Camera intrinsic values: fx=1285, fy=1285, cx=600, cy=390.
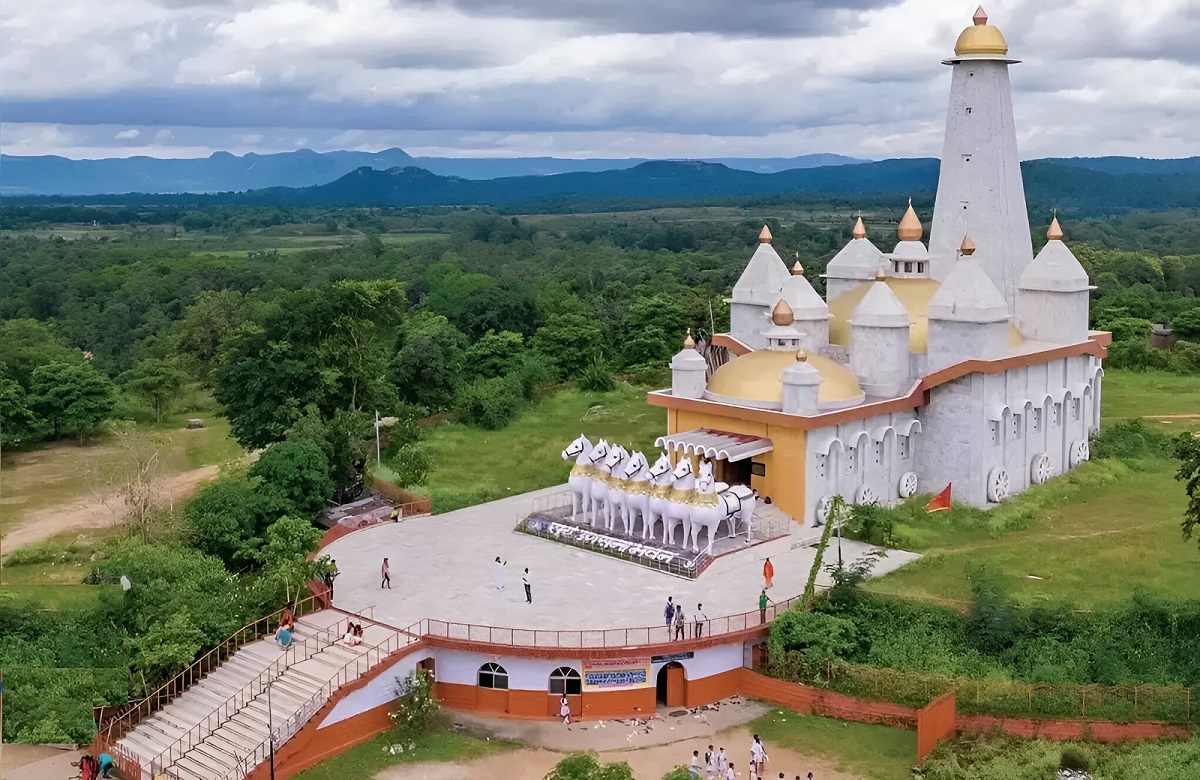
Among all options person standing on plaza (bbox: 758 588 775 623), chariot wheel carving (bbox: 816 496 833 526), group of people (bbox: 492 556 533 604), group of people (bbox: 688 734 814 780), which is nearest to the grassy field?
chariot wheel carving (bbox: 816 496 833 526)

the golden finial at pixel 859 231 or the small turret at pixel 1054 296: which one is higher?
the golden finial at pixel 859 231

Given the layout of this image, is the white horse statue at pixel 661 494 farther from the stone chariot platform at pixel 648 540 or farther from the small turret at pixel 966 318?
the small turret at pixel 966 318

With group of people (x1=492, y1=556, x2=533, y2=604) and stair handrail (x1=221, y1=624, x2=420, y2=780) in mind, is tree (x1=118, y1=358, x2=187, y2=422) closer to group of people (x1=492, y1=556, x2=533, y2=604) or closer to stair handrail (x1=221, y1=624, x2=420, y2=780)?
group of people (x1=492, y1=556, x2=533, y2=604)

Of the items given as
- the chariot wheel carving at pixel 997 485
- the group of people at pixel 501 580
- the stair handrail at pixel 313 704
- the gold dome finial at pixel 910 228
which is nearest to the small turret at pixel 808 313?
the gold dome finial at pixel 910 228

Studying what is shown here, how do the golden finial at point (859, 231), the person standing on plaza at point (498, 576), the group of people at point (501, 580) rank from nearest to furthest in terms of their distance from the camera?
the group of people at point (501, 580) → the person standing on plaza at point (498, 576) → the golden finial at point (859, 231)

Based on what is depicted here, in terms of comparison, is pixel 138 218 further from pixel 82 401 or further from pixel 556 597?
pixel 556 597

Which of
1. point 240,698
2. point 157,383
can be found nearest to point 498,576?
point 240,698
